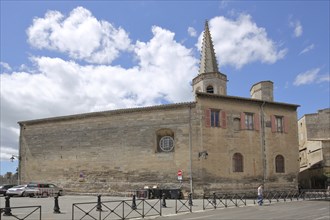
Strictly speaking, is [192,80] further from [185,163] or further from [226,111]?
[185,163]

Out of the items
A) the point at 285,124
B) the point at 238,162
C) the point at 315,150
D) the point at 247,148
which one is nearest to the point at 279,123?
the point at 285,124

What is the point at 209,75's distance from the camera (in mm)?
37750

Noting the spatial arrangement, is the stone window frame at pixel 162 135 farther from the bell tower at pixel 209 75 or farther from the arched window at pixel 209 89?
the arched window at pixel 209 89

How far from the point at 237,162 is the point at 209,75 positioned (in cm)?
1176

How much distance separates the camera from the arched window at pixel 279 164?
99.6 ft

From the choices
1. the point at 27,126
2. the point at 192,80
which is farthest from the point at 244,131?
the point at 27,126

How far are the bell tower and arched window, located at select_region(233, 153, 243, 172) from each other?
31.0 ft

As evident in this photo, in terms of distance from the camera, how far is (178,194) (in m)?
25.9

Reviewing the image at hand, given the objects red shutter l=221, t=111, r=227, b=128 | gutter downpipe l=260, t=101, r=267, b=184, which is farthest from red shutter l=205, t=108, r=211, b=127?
gutter downpipe l=260, t=101, r=267, b=184

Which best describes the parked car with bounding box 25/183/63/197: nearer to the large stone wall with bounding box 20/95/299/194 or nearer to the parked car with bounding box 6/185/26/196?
the parked car with bounding box 6/185/26/196

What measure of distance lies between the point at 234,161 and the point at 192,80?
44.7ft

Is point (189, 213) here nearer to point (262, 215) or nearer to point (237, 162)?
point (262, 215)

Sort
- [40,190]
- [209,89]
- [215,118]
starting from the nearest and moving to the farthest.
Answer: [215,118] → [40,190] → [209,89]

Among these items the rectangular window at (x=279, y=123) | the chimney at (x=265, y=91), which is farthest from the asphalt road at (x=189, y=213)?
the chimney at (x=265, y=91)
